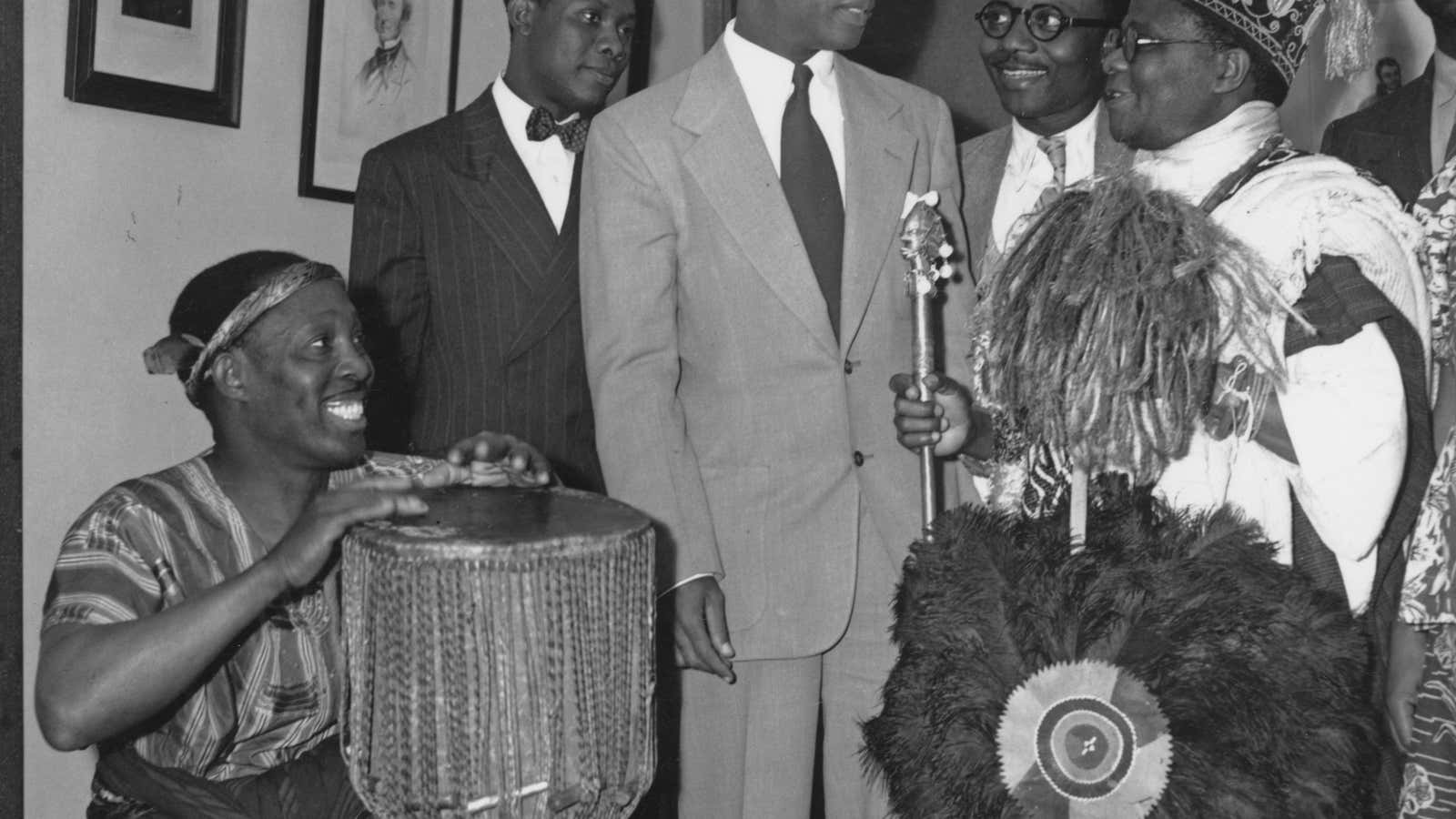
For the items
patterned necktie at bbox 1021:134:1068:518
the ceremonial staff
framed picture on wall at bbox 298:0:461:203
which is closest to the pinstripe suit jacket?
framed picture on wall at bbox 298:0:461:203

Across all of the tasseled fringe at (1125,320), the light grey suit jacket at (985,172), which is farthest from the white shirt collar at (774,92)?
the tasseled fringe at (1125,320)

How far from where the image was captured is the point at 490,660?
6.84 feet

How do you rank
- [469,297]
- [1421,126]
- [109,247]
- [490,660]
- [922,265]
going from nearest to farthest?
[490,660], [922,265], [469,297], [1421,126], [109,247]

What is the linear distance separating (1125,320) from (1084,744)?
57 centimetres

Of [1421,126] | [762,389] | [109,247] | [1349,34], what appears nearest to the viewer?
[1349,34]

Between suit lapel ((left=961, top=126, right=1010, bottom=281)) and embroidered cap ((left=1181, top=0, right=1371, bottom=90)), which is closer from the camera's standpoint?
embroidered cap ((left=1181, top=0, right=1371, bottom=90))

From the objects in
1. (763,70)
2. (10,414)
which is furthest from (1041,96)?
(10,414)

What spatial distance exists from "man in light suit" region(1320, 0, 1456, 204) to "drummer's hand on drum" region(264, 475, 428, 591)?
237 centimetres

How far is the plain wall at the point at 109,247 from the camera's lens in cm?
345

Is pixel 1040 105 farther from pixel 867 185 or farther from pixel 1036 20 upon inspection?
pixel 867 185

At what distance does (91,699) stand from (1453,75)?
120 inches

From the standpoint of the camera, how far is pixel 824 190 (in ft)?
9.38

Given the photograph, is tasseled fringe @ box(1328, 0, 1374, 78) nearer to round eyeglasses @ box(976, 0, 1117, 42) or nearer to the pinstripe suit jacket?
round eyeglasses @ box(976, 0, 1117, 42)

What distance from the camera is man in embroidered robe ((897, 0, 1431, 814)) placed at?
2178 mm
